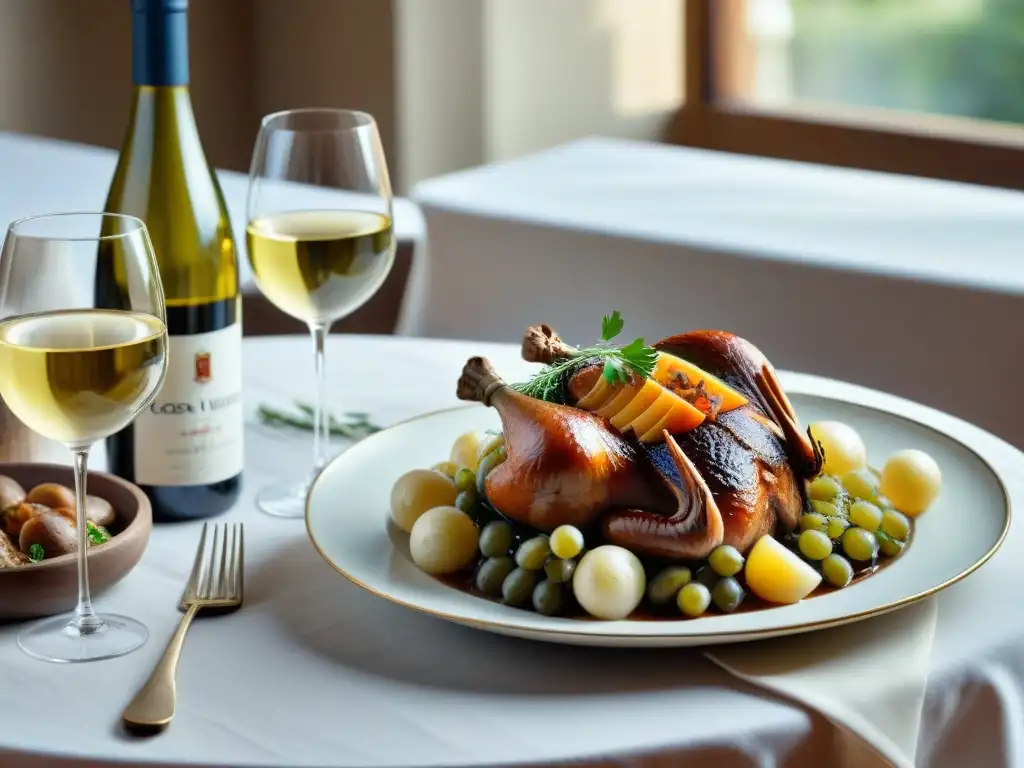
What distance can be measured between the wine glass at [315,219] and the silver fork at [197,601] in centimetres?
10

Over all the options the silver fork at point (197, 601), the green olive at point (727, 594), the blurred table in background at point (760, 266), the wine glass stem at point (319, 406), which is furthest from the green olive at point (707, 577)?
the blurred table in background at point (760, 266)

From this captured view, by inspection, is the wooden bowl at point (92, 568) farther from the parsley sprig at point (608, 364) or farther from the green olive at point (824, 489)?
the green olive at point (824, 489)

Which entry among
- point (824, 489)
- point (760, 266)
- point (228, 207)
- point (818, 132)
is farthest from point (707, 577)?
point (818, 132)

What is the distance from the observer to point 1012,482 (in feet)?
3.81

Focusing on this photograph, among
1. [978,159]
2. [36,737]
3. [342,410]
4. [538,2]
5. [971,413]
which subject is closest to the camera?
[36,737]

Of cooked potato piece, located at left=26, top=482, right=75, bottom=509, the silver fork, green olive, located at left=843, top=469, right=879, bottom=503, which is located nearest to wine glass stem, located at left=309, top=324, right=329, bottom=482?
the silver fork

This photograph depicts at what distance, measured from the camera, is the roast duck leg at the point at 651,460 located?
0.88 meters

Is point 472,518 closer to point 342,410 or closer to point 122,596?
point 122,596

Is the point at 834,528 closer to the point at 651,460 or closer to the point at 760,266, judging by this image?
the point at 651,460

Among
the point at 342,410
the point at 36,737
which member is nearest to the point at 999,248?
the point at 342,410

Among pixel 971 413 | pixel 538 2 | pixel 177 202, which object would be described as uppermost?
pixel 538 2

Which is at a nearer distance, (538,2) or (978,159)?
(978,159)

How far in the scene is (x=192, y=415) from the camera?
1084 millimetres

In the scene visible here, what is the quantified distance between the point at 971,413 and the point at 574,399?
3.81 ft
